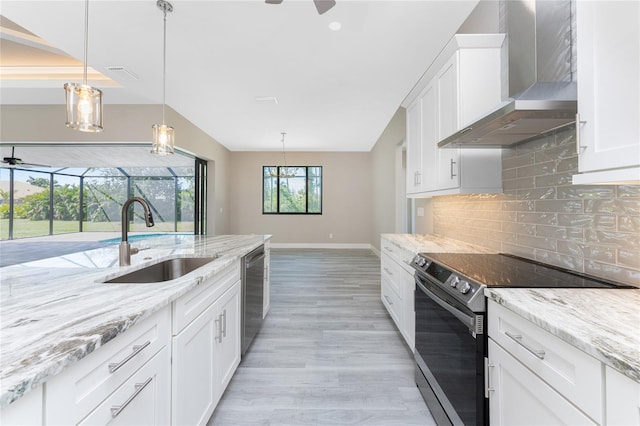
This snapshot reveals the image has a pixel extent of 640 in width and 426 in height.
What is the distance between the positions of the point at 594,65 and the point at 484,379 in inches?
49.5

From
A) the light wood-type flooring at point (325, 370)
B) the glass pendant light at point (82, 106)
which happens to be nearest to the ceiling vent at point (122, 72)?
the glass pendant light at point (82, 106)

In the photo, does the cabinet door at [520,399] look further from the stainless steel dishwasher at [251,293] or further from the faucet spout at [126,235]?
the faucet spout at [126,235]

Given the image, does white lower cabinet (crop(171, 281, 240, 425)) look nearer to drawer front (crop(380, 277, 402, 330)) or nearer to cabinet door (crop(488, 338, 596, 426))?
cabinet door (crop(488, 338, 596, 426))

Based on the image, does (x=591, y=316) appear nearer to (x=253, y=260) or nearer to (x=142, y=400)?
(x=142, y=400)

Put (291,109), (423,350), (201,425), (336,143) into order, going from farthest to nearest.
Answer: (336,143) < (291,109) < (423,350) < (201,425)

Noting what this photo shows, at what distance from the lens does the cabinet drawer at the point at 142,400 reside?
78cm

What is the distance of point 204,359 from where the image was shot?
1.42 m

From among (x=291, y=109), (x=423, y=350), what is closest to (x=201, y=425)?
(x=423, y=350)

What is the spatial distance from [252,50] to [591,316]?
3115 mm

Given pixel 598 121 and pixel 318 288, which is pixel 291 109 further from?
pixel 598 121

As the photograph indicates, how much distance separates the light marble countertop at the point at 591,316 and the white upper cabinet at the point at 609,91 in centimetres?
42

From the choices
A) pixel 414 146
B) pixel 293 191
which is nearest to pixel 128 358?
pixel 414 146

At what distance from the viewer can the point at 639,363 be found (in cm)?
60

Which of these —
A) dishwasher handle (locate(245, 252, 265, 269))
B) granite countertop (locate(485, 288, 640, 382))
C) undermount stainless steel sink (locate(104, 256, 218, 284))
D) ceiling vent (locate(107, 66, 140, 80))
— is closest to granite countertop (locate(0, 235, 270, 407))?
undermount stainless steel sink (locate(104, 256, 218, 284))
